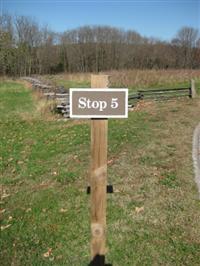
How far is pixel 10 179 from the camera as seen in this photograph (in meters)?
7.22

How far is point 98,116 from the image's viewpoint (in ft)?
10.1

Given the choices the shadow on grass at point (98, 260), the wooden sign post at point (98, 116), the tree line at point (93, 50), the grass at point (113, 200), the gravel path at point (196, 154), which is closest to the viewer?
the wooden sign post at point (98, 116)

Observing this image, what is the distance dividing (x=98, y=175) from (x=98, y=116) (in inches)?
21.2

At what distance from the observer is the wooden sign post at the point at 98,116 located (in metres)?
3.05

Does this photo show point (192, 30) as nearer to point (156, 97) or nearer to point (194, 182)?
point (156, 97)

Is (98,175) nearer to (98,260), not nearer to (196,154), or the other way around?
(98,260)

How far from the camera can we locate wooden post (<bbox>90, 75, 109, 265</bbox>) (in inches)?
123

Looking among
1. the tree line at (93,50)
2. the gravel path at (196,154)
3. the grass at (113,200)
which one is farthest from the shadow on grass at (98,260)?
the tree line at (93,50)

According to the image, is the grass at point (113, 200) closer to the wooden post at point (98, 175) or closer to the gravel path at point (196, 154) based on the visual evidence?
the gravel path at point (196, 154)

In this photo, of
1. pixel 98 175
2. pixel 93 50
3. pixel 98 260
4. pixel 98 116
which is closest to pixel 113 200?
pixel 98 260

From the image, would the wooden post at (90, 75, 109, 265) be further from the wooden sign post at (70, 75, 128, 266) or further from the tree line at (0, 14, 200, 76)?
the tree line at (0, 14, 200, 76)

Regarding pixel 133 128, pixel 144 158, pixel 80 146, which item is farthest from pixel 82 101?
pixel 133 128

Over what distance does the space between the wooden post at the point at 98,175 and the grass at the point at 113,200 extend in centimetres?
95

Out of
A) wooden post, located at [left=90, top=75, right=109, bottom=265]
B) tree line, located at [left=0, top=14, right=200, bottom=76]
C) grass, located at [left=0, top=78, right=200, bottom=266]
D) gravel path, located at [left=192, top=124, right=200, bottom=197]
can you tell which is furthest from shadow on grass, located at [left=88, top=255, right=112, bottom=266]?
tree line, located at [left=0, top=14, right=200, bottom=76]
